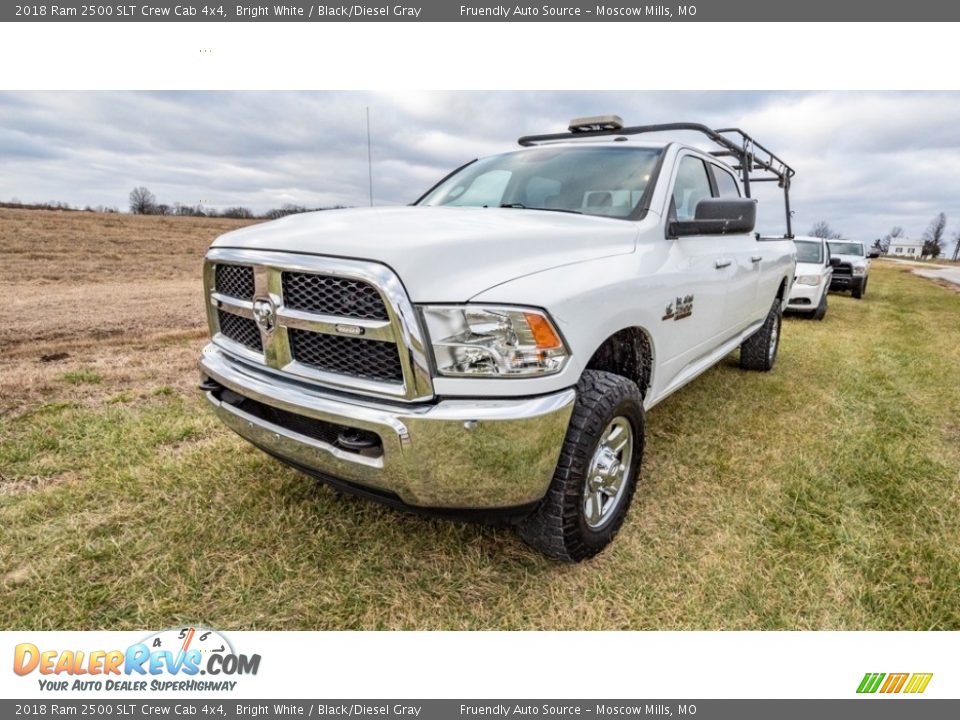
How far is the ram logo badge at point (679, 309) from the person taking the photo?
2654mm

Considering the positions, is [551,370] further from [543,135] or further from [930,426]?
[930,426]

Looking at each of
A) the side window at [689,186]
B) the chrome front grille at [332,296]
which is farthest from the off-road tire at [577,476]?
the side window at [689,186]

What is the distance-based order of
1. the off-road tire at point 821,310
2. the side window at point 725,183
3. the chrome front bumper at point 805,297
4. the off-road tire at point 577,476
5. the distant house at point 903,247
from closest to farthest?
the off-road tire at point 577,476, the side window at point 725,183, the chrome front bumper at point 805,297, the off-road tire at point 821,310, the distant house at point 903,247

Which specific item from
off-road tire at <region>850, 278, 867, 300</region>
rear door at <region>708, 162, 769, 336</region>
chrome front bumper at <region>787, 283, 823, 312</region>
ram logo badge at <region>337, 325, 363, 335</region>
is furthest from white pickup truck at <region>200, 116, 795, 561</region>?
off-road tire at <region>850, 278, 867, 300</region>

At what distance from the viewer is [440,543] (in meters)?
2.41

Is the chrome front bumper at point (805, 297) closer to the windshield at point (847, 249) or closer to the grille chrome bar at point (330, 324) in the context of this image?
the windshield at point (847, 249)

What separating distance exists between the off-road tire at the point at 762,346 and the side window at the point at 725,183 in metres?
1.50

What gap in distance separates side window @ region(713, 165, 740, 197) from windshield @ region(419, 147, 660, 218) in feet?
3.48

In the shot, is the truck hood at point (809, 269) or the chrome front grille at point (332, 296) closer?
the chrome front grille at point (332, 296)

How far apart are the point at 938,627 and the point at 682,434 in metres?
1.80

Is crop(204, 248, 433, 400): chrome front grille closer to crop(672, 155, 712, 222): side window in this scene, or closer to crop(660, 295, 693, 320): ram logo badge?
crop(660, 295, 693, 320): ram logo badge

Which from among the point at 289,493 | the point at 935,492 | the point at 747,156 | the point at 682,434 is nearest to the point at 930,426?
the point at 935,492

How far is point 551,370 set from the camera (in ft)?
6.03

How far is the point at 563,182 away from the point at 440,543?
6.63ft
